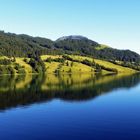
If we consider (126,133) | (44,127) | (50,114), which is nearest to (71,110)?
(50,114)

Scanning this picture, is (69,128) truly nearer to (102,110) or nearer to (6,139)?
(6,139)

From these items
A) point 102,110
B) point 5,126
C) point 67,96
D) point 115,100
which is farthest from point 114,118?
point 67,96

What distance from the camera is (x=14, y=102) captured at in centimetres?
12381

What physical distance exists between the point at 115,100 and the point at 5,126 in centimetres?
6335

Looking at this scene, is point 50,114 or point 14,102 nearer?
point 50,114

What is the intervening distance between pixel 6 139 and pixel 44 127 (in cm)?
1347

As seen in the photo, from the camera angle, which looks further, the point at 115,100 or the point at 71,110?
the point at 115,100

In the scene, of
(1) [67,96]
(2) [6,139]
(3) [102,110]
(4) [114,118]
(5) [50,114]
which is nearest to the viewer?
(2) [6,139]

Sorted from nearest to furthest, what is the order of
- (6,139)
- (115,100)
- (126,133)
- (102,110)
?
1. (6,139)
2. (126,133)
3. (102,110)
4. (115,100)

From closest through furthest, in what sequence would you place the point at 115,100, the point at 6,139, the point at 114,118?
the point at 6,139 → the point at 114,118 → the point at 115,100

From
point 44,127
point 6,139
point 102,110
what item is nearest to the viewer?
point 6,139

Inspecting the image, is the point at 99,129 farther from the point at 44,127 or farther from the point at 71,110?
the point at 71,110

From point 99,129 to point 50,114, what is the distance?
86.3 ft

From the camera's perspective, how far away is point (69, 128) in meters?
80.6
